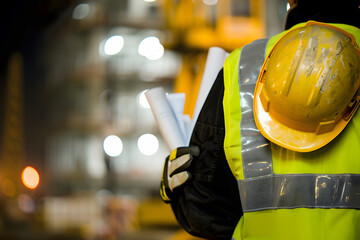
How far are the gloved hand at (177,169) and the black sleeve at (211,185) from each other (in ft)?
0.09

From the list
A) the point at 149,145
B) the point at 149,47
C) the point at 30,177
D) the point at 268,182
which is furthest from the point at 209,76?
the point at 149,145

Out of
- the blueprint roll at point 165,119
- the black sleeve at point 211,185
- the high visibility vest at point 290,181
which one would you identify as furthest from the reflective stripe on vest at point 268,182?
the blueprint roll at point 165,119

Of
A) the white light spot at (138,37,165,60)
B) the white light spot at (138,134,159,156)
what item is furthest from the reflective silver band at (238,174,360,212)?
the white light spot at (138,134,159,156)

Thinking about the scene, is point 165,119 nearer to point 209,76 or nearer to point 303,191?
point 209,76

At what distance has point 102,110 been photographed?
19688 mm

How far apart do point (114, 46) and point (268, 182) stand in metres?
18.0

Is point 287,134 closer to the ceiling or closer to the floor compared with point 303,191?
closer to the ceiling

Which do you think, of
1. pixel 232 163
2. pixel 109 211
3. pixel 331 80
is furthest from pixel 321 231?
pixel 109 211

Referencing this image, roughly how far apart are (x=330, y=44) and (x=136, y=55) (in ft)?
59.2

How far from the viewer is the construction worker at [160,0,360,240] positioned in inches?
67.2

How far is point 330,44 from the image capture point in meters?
1.71

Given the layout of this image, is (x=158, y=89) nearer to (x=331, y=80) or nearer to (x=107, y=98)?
(x=331, y=80)

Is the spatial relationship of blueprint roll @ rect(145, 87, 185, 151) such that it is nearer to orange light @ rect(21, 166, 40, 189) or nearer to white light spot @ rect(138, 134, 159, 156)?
orange light @ rect(21, 166, 40, 189)

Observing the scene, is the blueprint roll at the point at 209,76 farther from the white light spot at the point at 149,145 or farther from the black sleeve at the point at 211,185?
the white light spot at the point at 149,145
